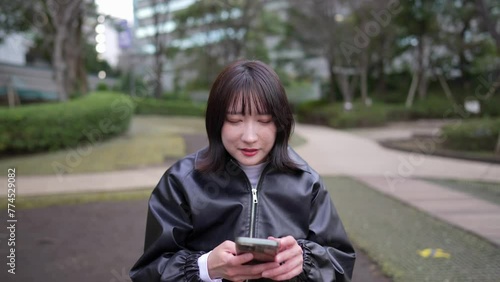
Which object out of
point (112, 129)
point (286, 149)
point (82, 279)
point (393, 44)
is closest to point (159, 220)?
point (286, 149)

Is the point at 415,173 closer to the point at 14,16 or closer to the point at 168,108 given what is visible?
the point at 14,16

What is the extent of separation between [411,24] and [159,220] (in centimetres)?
2276

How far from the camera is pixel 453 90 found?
23.7 m

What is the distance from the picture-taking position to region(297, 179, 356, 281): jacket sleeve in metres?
1.29

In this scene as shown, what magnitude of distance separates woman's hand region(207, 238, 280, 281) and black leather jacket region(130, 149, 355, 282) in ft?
0.36

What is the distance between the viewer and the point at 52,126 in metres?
9.14

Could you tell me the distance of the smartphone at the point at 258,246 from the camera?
100cm

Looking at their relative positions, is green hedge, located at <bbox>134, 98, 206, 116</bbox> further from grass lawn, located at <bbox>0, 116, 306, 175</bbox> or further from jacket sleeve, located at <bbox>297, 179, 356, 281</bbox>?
jacket sleeve, located at <bbox>297, 179, 356, 281</bbox>

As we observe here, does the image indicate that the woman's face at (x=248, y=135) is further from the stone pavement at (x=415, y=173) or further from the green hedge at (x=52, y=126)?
Answer: the green hedge at (x=52, y=126)

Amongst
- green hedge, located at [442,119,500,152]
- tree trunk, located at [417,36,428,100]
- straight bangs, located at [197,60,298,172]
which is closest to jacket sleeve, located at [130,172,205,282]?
straight bangs, located at [197,60,298,172]

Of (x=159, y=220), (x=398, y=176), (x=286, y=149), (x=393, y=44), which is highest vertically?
(x=393, y=44)

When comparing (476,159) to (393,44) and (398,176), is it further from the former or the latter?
(393,44)

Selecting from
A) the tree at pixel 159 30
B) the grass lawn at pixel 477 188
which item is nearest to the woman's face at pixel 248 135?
the grass lawn at pixel 477 188

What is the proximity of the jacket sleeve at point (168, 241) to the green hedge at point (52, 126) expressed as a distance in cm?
828
